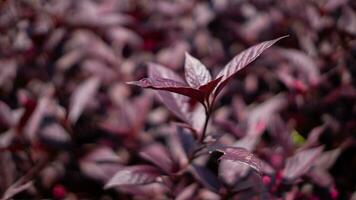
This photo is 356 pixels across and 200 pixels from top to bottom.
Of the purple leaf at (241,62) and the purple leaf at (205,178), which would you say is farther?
the purple leaf at (205,178)

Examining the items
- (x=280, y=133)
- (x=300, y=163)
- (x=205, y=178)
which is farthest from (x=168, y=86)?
(x=280, y=133)

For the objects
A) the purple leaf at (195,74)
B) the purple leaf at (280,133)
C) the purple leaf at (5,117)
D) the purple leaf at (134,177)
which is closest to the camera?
the purple leaf at (195,74)

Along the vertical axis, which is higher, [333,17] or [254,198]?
[333,17]

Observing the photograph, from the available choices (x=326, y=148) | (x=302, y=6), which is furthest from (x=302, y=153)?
(x=302, y=6)

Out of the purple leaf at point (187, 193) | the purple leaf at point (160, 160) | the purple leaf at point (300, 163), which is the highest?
the purple leaf at point (160, 160)

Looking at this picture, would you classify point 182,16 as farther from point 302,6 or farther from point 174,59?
point 302,6

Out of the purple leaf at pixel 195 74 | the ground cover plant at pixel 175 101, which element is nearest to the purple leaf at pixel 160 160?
the ground cover plant at pixel 175 101

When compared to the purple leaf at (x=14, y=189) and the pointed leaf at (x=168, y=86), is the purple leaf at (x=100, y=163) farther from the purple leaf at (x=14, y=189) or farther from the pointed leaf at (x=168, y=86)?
the pointed leaf at (x=168, y=86)

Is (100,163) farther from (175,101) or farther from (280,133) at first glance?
(280,133)
